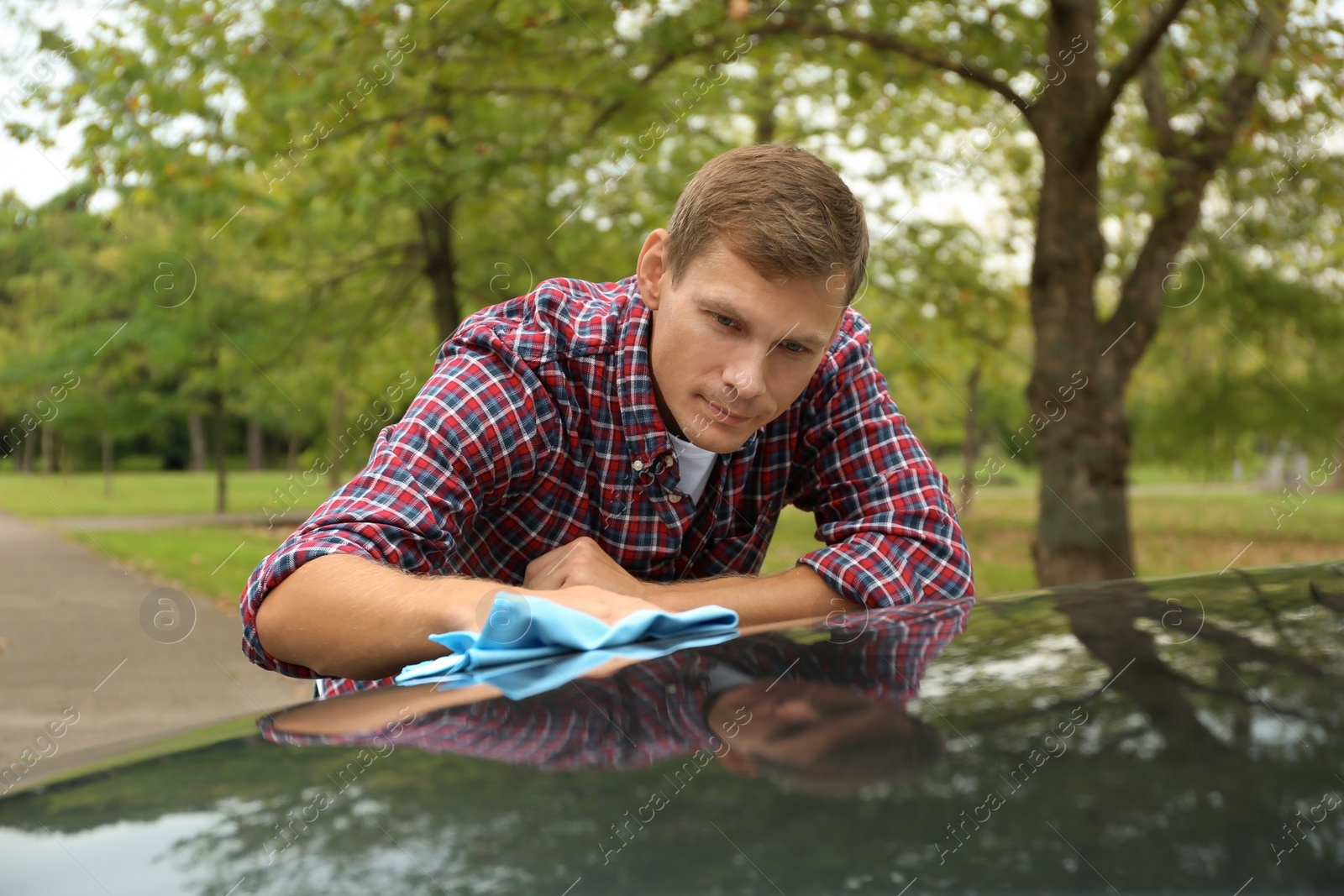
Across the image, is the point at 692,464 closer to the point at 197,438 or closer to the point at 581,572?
the point at 581,572

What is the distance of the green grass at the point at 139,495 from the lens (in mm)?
21562

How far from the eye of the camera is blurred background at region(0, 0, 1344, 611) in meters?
6.44

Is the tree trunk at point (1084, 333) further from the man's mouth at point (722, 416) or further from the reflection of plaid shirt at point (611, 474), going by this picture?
the man's mouth at point (722, 416)

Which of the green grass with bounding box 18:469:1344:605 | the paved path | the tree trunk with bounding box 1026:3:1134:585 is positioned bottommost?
the green grass with bounding box 18:469:1344:605

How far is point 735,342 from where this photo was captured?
2.00 metres

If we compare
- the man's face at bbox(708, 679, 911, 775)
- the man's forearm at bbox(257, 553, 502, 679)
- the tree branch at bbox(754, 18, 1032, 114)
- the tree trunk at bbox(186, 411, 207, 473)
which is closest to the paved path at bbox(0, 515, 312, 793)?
the man's forearm at bbox(257, 553, 502, 679)

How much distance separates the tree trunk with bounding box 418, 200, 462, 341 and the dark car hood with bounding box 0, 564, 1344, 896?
8758 mm

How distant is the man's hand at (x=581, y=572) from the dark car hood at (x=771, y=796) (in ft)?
2.99

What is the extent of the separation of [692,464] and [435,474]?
56 centimetres

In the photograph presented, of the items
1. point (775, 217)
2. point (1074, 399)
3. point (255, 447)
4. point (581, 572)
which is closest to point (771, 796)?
point (581, 572)

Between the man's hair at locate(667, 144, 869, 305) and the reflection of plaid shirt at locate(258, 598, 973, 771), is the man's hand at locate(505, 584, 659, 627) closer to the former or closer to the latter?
the reflection of plaid shirt at locate(258, 598, 973, 771)

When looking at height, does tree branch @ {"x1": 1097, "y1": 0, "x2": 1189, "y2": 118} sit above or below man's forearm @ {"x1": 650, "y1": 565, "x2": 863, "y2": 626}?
above

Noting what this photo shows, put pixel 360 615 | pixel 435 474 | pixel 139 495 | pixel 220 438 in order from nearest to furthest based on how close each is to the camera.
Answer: pixel 360 615
pixel 435 474
pixel 220 438
pixel 139 495

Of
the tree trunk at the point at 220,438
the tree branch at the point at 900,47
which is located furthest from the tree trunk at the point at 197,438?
the tree branch at the point at 900,47
